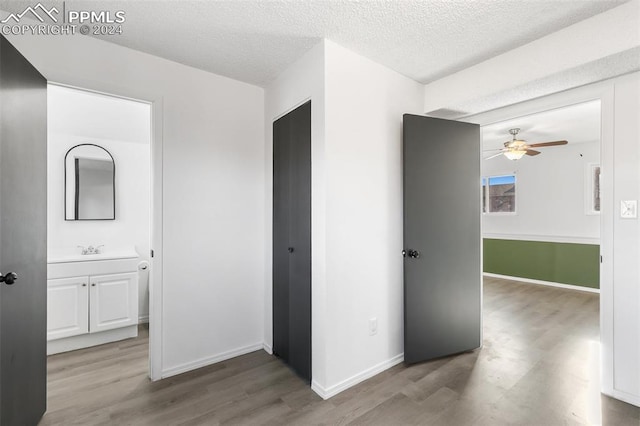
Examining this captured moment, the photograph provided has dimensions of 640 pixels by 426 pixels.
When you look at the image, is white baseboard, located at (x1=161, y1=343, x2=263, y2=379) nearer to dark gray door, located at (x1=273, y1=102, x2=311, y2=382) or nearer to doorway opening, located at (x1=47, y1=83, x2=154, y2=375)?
dark gray door, located at (x1=273, y1=102, x2=311, y2=382)

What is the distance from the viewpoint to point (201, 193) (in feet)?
8.27

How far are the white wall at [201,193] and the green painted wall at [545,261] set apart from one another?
522 centimetres

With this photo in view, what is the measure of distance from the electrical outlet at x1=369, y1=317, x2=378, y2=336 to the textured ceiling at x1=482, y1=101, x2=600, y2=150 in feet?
8.27

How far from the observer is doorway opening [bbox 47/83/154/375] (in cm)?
274

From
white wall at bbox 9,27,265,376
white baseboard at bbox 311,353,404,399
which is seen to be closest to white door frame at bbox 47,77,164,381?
white wall at bbox 9,27,265,376

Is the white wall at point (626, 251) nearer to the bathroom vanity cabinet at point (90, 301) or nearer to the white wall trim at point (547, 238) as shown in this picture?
the white wall trim at point (547, 238)

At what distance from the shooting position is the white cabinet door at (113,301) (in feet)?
9.42

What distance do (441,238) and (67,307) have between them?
3493 millimetres

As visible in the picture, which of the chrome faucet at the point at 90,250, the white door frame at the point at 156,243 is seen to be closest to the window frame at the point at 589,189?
the white door frame at the point at 156,243

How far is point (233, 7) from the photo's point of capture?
5.76ft

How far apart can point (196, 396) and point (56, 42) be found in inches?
100

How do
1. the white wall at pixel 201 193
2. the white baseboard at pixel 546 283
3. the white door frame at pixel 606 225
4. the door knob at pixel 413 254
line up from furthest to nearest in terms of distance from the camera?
the white baseboard at pixel 546 283 → the door knob at pixel 413 254 → the white wall at pixel 201 193 → the white door frame at pixel 606 225

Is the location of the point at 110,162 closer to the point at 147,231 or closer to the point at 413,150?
the point at 147,231

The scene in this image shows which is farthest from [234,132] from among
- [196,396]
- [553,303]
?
[553,303]
